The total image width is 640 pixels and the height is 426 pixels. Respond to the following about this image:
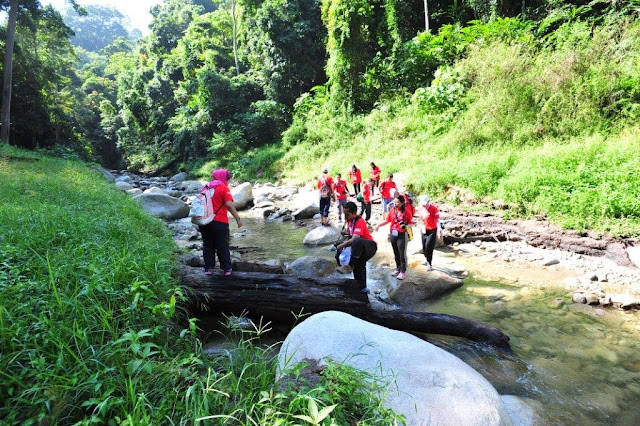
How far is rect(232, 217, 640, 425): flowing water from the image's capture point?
3.76 meters

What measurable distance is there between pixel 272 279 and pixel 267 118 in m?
27.6

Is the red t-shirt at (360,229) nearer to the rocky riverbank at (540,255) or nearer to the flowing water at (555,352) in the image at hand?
the flowing water at (555,352)

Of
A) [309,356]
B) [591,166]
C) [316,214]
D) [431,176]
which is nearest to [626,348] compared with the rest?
[309,356]

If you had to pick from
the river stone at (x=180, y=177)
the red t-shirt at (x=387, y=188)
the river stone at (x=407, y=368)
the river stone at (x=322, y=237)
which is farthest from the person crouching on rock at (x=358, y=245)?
the river stone at (x=180, y=177)

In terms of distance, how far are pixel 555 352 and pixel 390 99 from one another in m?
20.0

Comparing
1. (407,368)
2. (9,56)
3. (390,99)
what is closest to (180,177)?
(9,56)

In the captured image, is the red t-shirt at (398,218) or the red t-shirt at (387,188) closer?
the red t-shirt at (398,218)

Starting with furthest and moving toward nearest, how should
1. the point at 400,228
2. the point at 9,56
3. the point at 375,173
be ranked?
1. the point at 9,56
2. the point at 375,173
3. the point at 400,228

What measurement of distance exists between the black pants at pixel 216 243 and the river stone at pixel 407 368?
2.19 metres

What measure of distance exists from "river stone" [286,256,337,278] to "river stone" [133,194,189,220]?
7.45 meters

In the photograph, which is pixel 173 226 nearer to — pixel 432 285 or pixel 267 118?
pixel 432 285

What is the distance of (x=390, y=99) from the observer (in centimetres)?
2248

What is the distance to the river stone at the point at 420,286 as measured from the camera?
21.2 ft

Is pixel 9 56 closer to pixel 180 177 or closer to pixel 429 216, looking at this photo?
pixel 180 177
